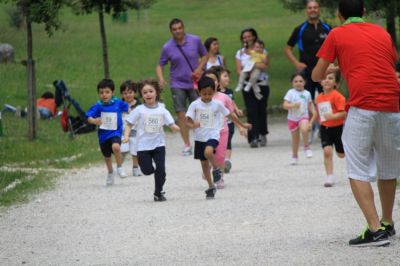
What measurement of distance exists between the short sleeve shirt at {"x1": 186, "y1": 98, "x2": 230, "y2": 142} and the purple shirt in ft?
19.8

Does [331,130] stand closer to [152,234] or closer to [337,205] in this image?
[337,205]

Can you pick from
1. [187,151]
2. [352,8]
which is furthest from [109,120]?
[352,8]

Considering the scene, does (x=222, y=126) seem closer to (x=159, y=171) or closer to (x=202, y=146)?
(x=202, y=146)

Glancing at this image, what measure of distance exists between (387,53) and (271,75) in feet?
97.4

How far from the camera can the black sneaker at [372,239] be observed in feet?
30.5

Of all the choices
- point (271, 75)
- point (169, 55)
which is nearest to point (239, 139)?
point (169, 55)

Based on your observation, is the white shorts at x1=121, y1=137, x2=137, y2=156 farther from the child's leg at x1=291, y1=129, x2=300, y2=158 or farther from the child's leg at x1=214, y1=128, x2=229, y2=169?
the child's leg at x1=214, y1=128, x2=229, y2=169

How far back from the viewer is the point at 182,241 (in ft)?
32.8

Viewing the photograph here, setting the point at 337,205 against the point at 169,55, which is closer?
the point at 337,205

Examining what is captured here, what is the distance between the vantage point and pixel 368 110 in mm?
9406

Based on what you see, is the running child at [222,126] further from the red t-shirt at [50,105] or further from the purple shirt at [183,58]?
the red t-shirt at [50,105]

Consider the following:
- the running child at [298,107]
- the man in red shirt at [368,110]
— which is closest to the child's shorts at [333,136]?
the running child at [298,107]

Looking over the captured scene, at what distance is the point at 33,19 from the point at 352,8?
10801 mm

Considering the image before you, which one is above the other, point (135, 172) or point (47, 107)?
point (135, 172)
